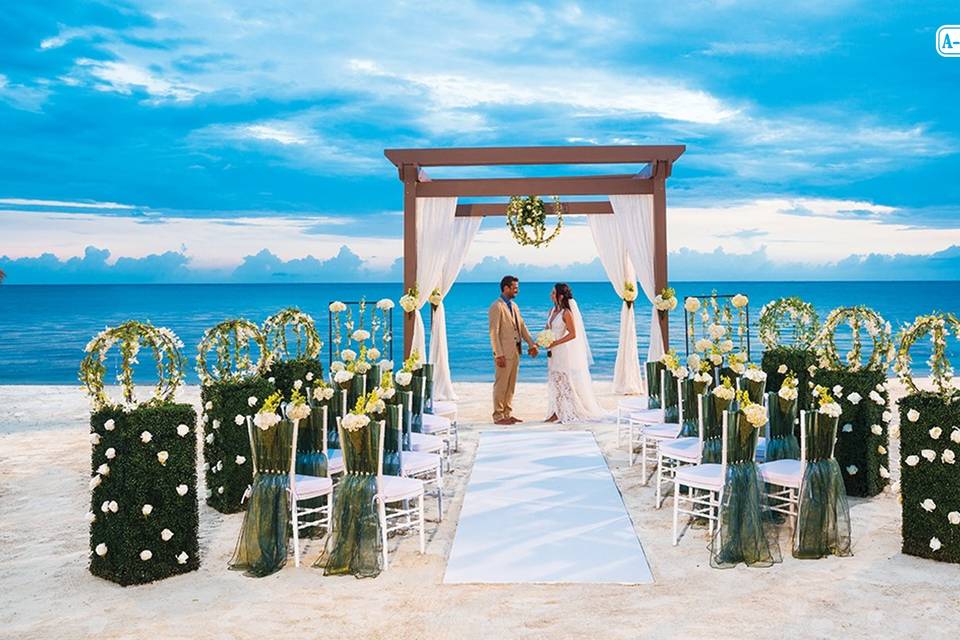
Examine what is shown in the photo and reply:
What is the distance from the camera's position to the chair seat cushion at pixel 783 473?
5.07m

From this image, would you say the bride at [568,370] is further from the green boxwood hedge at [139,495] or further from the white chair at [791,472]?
the green boxwood hedge at [139,495]

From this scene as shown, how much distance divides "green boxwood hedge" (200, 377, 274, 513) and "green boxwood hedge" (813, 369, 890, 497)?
4.28m

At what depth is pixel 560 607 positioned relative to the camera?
13.6ft

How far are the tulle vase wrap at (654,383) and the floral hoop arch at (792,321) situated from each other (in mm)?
1013

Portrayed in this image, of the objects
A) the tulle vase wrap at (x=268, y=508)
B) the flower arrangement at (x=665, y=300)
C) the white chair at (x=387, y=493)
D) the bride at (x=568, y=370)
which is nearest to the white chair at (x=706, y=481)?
the white chair at (x=387, y=493)

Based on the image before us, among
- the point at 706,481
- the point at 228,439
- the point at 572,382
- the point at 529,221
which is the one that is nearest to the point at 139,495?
the point at 228,439

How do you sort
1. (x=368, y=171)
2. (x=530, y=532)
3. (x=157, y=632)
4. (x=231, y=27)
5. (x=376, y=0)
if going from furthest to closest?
(x=368, y=171) → (x=231, y=27) → (x=376, y=0) → (x=530, y=532) → (x=157, y=632)

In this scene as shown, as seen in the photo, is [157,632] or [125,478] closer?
[157,632]

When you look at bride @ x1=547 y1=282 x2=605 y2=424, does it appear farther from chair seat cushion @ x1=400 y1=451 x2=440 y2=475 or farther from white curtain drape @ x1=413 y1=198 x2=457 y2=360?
chair seat cushion @ x1=400 y1=451 x2=440 y2=475

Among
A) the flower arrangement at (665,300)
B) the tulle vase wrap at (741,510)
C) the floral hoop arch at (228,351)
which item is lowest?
the tulle vase wrap at (741,510)

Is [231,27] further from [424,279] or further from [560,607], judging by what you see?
[560,607]

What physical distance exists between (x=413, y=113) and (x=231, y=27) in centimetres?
505

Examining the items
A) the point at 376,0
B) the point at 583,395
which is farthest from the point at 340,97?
the point at 583,395

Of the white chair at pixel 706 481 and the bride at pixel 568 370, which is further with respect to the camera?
the bride at pixel 568 370
